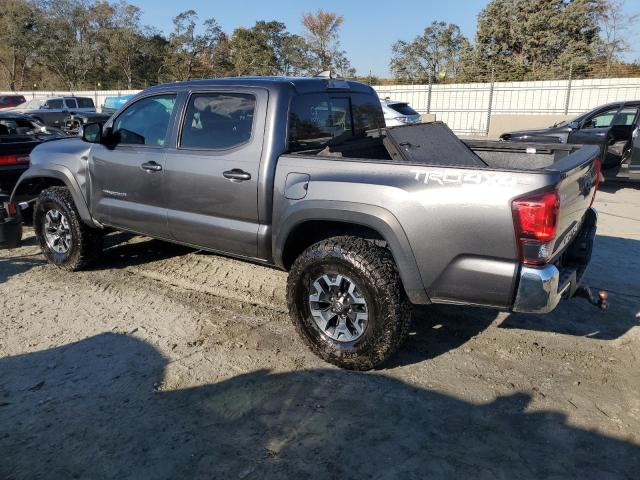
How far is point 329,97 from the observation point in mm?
4266

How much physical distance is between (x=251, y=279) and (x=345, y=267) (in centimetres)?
206

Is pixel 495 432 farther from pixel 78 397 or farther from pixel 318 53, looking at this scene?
pixel 318 53

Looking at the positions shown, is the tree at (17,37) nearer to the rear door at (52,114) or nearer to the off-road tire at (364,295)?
the rear door at (52,114)

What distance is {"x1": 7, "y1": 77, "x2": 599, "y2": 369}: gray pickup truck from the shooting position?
2.90 meters

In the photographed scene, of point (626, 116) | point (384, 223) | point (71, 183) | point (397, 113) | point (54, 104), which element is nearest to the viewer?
point (384, 223)

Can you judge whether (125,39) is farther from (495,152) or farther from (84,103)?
(495,152)

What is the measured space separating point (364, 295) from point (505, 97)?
72.3ft

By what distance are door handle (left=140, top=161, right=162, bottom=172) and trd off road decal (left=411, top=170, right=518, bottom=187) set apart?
2.31 meters

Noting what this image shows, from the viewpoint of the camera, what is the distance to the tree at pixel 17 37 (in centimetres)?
4659

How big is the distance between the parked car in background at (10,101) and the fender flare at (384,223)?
98.2 ft

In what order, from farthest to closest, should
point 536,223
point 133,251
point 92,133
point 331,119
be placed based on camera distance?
1. point 133,251
2. point 92,133
3. point 331,119
4. point 536,223

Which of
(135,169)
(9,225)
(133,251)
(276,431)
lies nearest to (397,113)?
(133,251)

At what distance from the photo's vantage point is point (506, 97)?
75.0 ft

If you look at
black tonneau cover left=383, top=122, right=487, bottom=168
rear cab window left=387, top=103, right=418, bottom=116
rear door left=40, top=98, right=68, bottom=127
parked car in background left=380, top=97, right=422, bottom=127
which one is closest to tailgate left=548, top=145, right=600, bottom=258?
black tonneau cover left=383, top=122, right=487, bottom=168
